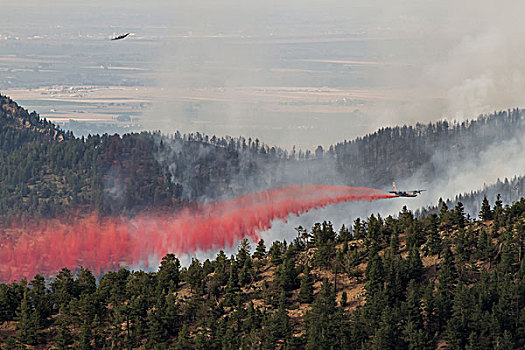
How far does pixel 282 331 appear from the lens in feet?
610

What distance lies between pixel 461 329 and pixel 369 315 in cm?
1846

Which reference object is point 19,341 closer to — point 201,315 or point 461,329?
point 201,315

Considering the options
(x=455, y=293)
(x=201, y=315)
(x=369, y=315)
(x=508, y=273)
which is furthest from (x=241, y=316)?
(x=508, y=273)

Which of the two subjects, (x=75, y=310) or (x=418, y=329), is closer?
(x=418, y=329)

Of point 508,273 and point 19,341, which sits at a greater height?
point 508,273

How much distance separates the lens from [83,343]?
190 m

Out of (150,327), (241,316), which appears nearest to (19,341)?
(150,327)

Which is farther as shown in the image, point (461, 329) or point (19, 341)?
point (19, 341)

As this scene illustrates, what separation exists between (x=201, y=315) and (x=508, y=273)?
2633 inches

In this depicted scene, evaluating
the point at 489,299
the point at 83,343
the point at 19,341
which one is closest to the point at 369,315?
the point at 489,299

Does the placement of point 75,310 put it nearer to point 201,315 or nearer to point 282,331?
point 201,315

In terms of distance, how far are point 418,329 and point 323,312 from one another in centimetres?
1946

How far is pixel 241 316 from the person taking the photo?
19338 centimetres

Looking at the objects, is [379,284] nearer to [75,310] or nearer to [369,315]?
[369,315]
